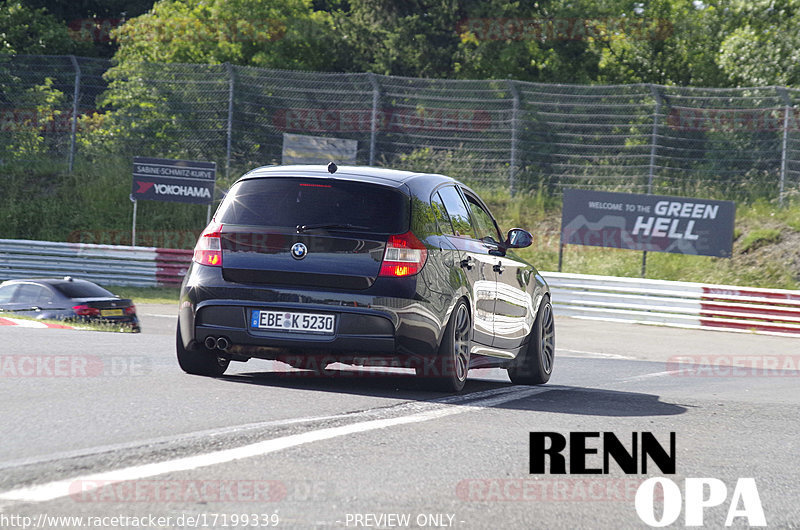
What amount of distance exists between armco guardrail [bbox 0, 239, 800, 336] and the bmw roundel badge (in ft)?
55.5

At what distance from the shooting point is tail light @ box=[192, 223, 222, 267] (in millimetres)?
8133

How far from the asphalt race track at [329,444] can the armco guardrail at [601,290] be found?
43.0 feet

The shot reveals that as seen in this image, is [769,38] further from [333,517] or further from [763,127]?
[333,517]

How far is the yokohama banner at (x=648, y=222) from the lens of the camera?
26312 millimetres

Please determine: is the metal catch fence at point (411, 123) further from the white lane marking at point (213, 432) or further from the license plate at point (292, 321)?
the license plate at point (292, 321)

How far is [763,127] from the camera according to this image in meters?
27.2

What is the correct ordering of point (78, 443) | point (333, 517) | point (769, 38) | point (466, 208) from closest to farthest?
point (333, 517) → point (78, 443) → point (466, 208) → point (769, 38)

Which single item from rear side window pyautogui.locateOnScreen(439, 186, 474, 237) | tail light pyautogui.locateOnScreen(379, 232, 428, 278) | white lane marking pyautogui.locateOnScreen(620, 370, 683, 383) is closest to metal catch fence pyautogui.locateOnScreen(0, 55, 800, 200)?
white lane marking pyautogui.locateOnScreen(620, 370, 683, 383)

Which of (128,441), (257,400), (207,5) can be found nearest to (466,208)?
(257,400)

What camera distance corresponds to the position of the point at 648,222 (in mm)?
26938

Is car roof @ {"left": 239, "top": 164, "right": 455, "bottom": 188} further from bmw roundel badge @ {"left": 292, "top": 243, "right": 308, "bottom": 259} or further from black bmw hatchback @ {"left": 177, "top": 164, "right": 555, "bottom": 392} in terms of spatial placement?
bmw roundel badge @ {"left": 292, "top": 243, "right": 308, "bottom": 259}

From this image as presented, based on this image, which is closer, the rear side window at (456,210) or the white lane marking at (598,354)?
the rear side window at (456,210)

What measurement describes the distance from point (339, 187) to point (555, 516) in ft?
13.4

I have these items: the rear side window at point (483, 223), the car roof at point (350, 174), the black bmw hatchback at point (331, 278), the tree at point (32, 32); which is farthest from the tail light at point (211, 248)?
the tree at point (32, 32)
